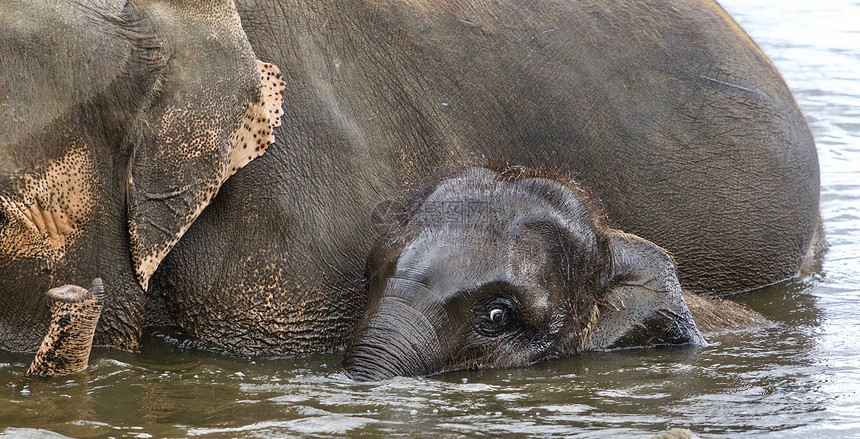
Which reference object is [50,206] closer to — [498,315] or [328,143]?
[328,143]

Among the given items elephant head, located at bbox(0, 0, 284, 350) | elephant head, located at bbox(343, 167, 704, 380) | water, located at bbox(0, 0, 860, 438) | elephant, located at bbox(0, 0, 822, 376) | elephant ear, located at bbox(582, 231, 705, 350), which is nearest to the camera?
water, located at bbox(0, 0, 860, 438)

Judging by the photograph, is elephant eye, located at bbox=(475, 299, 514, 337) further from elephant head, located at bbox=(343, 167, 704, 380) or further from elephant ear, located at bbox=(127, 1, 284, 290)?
elephant ear, located at bbox=(127, 1, 284, 290)

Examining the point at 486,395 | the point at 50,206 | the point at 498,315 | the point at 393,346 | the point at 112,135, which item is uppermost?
the point at 112,135

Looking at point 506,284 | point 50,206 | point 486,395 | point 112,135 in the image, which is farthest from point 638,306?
point 50,206

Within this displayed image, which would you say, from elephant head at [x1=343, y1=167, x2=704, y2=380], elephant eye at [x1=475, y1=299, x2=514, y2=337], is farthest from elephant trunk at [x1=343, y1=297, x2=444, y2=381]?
elephant eye at [x1=475, y1=299, x2=514, y2=337]

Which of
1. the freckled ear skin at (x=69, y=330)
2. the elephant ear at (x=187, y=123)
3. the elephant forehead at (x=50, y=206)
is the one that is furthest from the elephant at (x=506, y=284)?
the elephant forehead at (x=50, y=206)

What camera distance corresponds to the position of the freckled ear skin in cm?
343

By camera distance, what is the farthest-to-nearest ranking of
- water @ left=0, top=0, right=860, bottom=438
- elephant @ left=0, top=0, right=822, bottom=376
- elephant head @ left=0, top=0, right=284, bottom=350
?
elephant @ left=0, top=0, right=822, bottom=376
elephant head @ left=0, top=0, right=284, bottom=350
water @ left=0, top=0, right=860, bottom=438

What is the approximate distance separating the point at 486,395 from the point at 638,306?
81 cm

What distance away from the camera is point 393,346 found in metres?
3.61

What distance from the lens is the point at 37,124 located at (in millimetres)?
3422

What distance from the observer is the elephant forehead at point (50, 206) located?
11.3 ft

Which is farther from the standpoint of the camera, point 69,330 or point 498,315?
point 498,315

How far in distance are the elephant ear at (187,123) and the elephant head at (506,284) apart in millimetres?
622
